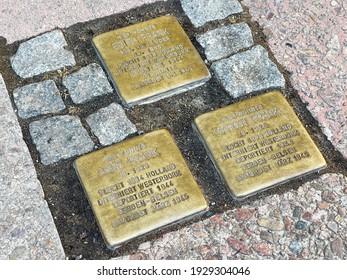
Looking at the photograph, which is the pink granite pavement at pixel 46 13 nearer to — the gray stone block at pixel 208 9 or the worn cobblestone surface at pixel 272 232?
the gray stone block at pixel 208 9

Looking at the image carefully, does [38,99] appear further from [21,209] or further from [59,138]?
[21,209]

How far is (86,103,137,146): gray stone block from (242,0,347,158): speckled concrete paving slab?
2.75ft

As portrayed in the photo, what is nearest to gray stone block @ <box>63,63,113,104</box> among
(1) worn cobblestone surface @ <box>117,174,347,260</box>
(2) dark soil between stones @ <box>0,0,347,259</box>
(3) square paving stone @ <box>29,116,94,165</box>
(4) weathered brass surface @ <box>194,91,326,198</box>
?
(2) dark soil between stones @ <box>0,0,347,259</box>

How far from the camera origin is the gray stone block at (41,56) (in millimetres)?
2537

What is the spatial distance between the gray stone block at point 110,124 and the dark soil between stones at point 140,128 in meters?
0.03

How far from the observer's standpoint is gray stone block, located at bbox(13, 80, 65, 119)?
2.40 m

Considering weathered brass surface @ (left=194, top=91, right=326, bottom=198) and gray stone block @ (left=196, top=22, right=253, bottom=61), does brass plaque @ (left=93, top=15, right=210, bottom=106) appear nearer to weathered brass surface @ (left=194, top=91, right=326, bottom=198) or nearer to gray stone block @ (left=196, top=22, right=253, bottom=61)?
gray stone block @ (left=196, top=22, right=253, bottom=61)

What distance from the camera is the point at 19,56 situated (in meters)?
2.57

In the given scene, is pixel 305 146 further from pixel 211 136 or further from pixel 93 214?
pixel 93 214

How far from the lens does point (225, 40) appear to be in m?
2.64

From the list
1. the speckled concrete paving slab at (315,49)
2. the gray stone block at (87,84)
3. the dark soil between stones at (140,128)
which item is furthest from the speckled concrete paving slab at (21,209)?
the speckled concrete paving slab at (315,49)

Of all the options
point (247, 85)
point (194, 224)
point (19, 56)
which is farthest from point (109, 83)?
point (194, 224)

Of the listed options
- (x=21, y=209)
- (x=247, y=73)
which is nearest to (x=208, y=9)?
(x=247, y=73)

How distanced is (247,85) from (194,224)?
75cm
